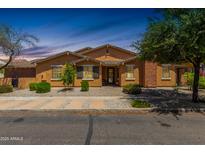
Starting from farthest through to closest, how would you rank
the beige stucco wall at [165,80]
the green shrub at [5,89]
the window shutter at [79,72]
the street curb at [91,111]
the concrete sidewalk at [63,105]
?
1. the beige stucco wall at [165,80]
2. the window shutter at [79,72]
3. the green shrub at [5,89]
4. the concrete sidewalk at [63,105]
5. the street curb at [91,111]

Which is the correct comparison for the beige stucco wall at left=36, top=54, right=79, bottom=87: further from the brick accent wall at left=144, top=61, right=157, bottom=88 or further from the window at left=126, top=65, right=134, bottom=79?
the brick accent wall at left=144, top=61, right=157, bottom=88

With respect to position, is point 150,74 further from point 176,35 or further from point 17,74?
point 17,74

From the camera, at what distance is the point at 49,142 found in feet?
23.5

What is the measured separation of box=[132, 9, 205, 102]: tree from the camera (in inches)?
448

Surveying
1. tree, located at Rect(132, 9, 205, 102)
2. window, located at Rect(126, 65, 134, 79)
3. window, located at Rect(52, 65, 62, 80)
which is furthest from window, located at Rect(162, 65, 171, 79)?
tree, located at Rect(132, 9, 205, 102)

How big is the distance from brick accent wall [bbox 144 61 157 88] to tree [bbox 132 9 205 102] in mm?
13380

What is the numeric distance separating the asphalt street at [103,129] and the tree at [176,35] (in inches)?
131

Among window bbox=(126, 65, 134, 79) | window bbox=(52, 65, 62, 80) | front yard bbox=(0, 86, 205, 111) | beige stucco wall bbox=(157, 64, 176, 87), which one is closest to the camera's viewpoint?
front yard bbox=(0, 86, 205, 111)

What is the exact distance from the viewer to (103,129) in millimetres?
8867

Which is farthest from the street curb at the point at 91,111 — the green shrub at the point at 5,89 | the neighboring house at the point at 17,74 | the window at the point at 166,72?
the neighboring house at the point at 17,74

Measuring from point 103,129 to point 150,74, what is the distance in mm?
19581

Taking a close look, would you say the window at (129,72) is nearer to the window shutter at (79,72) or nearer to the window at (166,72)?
the window at (166,72)

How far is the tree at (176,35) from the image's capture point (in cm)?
1138

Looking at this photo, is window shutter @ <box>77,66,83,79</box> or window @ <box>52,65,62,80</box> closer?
window shutter @ <box>77,66,83,79</box>
